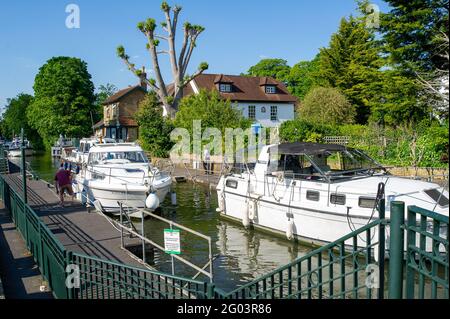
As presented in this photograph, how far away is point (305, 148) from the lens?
48.3ft

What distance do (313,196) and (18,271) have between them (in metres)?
8.34

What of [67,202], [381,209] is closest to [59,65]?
[67,202]

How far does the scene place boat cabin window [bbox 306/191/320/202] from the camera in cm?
1326

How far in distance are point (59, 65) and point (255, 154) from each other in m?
44.8

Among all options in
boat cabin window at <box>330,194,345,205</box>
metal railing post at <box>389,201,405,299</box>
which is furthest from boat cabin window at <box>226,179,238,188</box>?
metal railing post at <box>389,201,405,299</box>

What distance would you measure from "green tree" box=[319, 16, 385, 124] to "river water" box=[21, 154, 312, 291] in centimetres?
3027

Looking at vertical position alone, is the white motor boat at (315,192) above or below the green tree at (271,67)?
below

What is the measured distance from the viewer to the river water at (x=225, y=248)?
11.8m

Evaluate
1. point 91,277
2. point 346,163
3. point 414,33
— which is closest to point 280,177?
point 346,163

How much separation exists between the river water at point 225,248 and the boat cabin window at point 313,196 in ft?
5.19

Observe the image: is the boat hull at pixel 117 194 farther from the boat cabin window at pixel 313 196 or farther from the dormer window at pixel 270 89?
the dormer window at pixel 270 89

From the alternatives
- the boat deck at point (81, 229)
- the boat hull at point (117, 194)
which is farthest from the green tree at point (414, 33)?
the boat deck at point (81, 229)

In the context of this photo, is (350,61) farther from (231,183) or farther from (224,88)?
(231,183)

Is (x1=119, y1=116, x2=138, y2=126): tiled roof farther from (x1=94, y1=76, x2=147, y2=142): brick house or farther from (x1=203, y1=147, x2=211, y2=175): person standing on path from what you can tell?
(x1=203, y1=147, x2=211, y2=175): person standing on path
